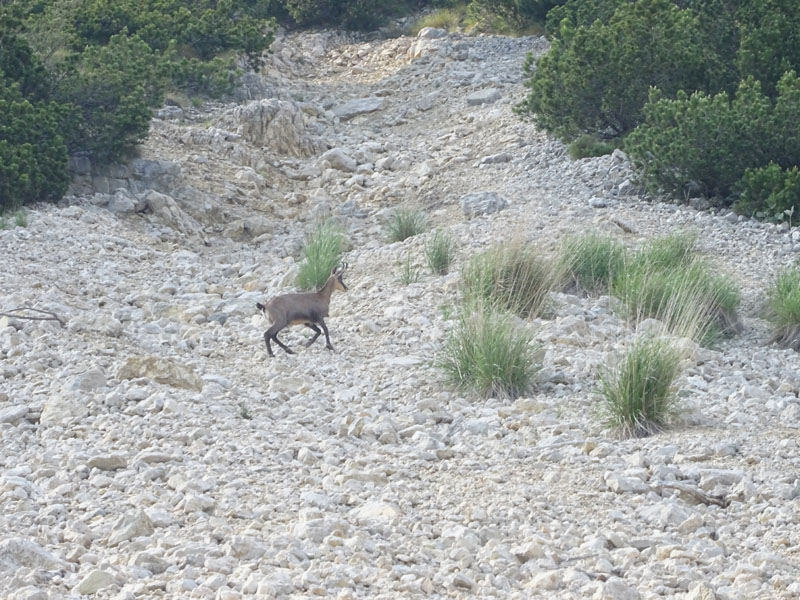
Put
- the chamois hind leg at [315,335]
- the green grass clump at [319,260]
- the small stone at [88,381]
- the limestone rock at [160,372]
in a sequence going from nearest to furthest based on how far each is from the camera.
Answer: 1. the small stone at [88,381]
2. the limestone rock at [160,372]
3. the chamois hind leg at [315,335]
4. the green grass clump at [319,260]

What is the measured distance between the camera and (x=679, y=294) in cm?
948

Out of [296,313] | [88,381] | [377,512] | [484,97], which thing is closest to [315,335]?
[296,313]

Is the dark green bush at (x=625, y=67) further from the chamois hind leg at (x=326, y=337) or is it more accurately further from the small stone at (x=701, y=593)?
the small stone at (x=701, y=593)

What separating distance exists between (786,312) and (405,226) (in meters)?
4.70

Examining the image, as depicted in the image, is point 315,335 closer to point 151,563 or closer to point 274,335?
point 274,335

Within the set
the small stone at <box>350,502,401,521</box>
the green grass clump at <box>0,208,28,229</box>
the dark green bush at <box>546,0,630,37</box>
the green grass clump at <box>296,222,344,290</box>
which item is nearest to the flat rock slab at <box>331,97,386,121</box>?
the dark green bush at <box>546,0,630,37</box>

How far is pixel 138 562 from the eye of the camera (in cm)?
532

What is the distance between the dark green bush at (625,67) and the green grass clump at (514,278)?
6.39 meters

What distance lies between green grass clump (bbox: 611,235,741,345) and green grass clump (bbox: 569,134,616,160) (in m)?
5.21

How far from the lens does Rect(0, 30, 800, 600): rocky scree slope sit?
17.7 ft

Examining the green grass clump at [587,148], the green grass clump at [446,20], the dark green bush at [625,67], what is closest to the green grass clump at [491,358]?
the green grass clump at [587,148]

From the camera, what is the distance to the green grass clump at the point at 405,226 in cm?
1348

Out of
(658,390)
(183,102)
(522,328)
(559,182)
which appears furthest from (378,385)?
(183,102)

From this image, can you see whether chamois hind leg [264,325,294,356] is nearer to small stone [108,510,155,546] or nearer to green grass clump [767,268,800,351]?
small stone [108,510,155,546]
